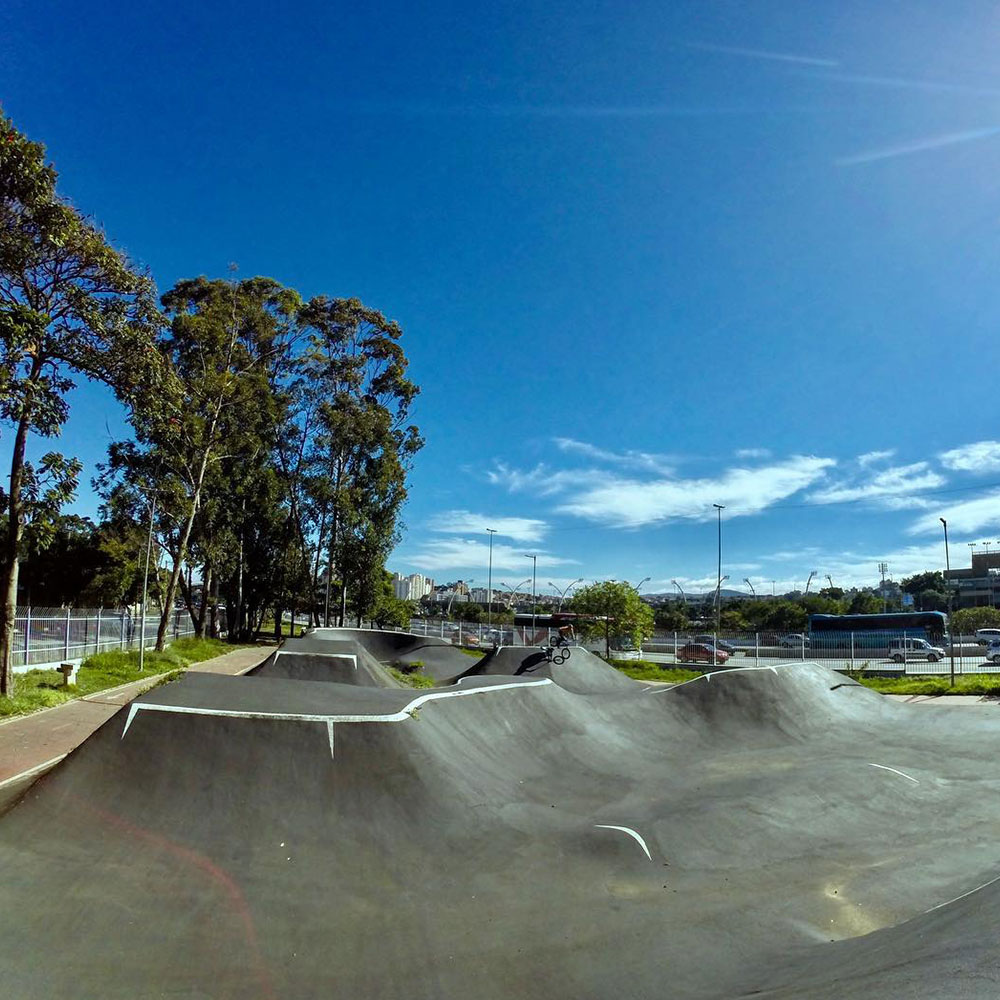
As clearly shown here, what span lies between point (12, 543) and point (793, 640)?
3177 cm

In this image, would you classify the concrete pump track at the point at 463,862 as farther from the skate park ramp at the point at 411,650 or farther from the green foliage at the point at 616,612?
the green foliage at the point at 616,612

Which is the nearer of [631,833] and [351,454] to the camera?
[631,833]

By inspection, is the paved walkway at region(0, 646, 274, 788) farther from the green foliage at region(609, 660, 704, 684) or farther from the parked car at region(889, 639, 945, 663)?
the parked car at region(889, 639, 945, 663)

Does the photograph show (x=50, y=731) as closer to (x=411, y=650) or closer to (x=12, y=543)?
(x=12, y=543)

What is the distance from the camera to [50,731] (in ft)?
38.9

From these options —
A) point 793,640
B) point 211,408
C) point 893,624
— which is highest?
point 211,408

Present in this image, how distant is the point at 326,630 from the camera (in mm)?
27109

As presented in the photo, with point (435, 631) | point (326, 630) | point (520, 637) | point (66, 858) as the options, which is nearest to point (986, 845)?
point (66, 858)

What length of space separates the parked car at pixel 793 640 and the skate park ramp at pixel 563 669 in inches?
607

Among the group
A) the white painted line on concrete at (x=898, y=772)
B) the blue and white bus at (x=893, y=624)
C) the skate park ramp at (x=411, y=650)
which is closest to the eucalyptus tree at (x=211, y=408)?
the skate park ramp at (x=411, y=650)

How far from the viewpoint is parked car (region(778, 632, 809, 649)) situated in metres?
32.4

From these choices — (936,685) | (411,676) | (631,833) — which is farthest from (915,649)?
(631,833)

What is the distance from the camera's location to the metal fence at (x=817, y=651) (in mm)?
31016

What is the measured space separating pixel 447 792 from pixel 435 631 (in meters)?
41.0
